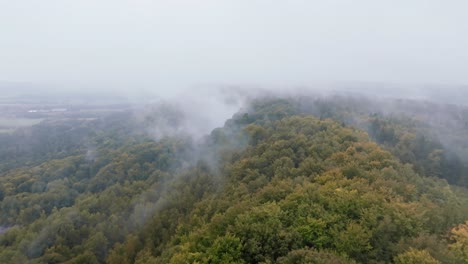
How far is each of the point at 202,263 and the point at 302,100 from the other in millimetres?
114516

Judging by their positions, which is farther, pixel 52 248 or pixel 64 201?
pixel 64 201

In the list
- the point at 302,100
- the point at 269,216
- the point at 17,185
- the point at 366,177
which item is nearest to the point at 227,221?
the point at 269,216

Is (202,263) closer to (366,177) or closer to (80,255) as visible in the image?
(366,177)

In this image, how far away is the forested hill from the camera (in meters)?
22.4

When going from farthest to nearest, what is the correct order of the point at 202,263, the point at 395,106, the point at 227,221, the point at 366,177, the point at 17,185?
the point at 395,106 → the point at 17,185 → the point at 366,177 → the point at 227,221 → the point at 202,263

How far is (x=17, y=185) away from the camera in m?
81.8

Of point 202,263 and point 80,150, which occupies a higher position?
point 202,263

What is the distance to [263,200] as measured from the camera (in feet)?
103

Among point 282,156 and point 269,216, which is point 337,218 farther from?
point 282,156

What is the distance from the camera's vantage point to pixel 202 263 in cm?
2148

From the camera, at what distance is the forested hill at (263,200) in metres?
22.4

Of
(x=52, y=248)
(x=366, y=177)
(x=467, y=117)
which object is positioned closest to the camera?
(x=366, y=177)

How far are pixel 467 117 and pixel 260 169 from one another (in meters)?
104

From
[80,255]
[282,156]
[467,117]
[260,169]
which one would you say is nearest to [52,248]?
[80,255]
